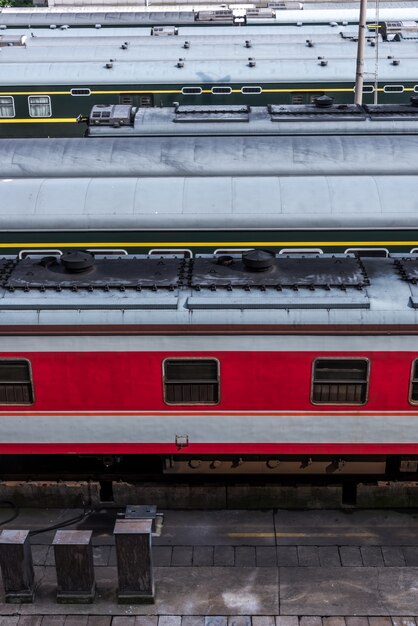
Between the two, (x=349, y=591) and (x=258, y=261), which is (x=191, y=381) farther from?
(x=349, y=591)

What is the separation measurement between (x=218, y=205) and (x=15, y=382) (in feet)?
20.5

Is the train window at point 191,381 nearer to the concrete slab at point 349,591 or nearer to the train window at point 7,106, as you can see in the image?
the concrete slab at point 349,591

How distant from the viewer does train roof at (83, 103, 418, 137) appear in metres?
21.4

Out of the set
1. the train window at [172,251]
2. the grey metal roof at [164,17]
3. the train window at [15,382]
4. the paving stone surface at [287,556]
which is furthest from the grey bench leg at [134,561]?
the grey metal roof at [164,17]

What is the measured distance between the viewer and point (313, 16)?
4650cm

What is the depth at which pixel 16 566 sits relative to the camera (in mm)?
12430

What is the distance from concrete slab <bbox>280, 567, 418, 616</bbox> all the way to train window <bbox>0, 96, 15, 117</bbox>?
22697 millimetres

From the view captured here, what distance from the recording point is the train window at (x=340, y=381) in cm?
1345

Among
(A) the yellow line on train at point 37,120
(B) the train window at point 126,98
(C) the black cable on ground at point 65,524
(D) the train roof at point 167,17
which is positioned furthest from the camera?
(D) the train roof at point 167,17

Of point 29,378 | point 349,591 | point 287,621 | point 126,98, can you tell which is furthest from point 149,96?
point 287,621

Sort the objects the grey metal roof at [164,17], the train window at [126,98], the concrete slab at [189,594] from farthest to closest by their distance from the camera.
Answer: the grey metal roof at [164,17] → the train window at [126,98] → the concrete slab at [189,594]

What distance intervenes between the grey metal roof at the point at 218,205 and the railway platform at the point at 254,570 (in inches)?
244

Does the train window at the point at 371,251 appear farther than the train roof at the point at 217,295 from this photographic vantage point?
Yes

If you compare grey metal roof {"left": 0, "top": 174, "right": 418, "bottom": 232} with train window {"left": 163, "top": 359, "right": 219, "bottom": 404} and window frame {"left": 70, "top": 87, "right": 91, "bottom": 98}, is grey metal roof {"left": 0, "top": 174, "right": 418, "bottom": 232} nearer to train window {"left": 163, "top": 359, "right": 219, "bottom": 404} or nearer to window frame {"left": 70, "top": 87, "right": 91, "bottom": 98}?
train window {"left": 163, "top": 359, "right": 219, "bottom": 404}
